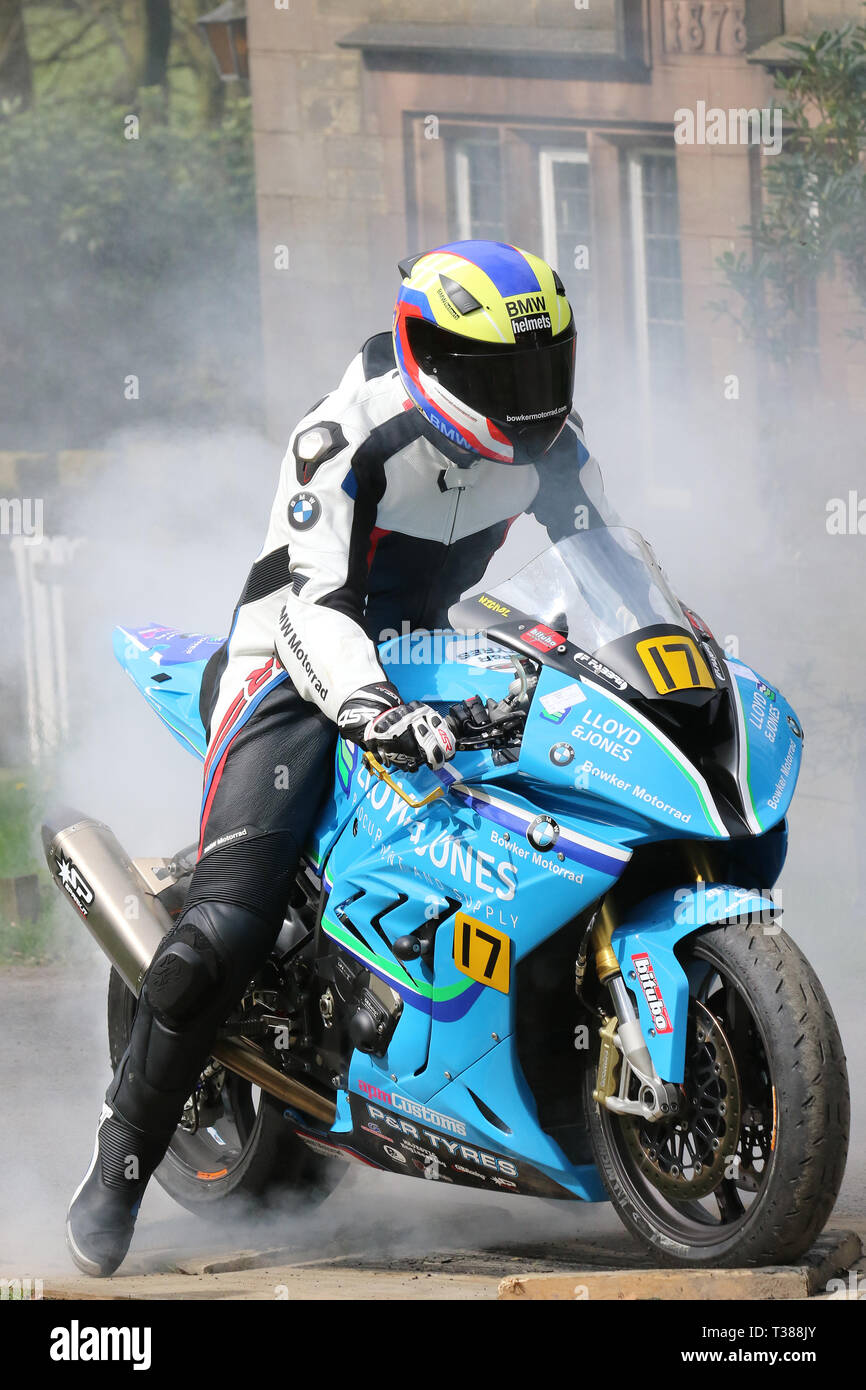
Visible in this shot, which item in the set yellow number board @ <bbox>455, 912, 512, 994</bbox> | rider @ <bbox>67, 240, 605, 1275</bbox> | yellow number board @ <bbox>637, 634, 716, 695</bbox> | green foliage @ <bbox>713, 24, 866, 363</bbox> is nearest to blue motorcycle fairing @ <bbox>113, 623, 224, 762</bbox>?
rider @ <bbox>67, 240, 605, 1275</bbox>

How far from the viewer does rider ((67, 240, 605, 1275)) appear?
3629mm

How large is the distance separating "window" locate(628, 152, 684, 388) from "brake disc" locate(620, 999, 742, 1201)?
6.82 metres

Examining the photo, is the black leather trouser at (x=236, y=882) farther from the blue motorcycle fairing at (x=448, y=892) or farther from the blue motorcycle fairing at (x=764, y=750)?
the blue motorcycle fairing at (x=764, y=750)

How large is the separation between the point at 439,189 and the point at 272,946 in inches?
303

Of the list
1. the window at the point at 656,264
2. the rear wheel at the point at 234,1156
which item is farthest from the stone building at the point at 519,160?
the rear wheel at the point at 234,1156

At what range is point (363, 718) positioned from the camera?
3.46m

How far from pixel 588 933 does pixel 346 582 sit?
0.89 metres

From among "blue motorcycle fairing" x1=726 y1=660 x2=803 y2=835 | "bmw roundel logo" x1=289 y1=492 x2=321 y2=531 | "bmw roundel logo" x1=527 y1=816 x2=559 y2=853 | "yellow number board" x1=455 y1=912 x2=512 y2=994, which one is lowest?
"yellow number board" x1=455 y1=912 x2=512 y2=994

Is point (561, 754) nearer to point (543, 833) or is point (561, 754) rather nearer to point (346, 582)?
point (543, 833)

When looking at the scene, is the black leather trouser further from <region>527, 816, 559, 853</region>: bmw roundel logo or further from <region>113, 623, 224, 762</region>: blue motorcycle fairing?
<region>527, 816, 559, 853</region>: bmw roundel logo

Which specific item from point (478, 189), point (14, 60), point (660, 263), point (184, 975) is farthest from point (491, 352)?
point (14, 60)

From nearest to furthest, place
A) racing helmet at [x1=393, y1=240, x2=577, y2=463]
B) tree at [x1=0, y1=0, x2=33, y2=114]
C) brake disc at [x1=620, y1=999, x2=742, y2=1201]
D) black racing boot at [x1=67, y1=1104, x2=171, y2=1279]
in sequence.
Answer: brake disc at [x1=620, y1=999, x2=742, y2=1201] < racing helmet at [x1=393, y1=240, x2=577, y2=463] < black racing boot at [x1=67, y1=1104, x2=171, y2=1279] < tree at [x1=0, y1=0, x2=33, y2=114]

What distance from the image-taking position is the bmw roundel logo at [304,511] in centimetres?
381
